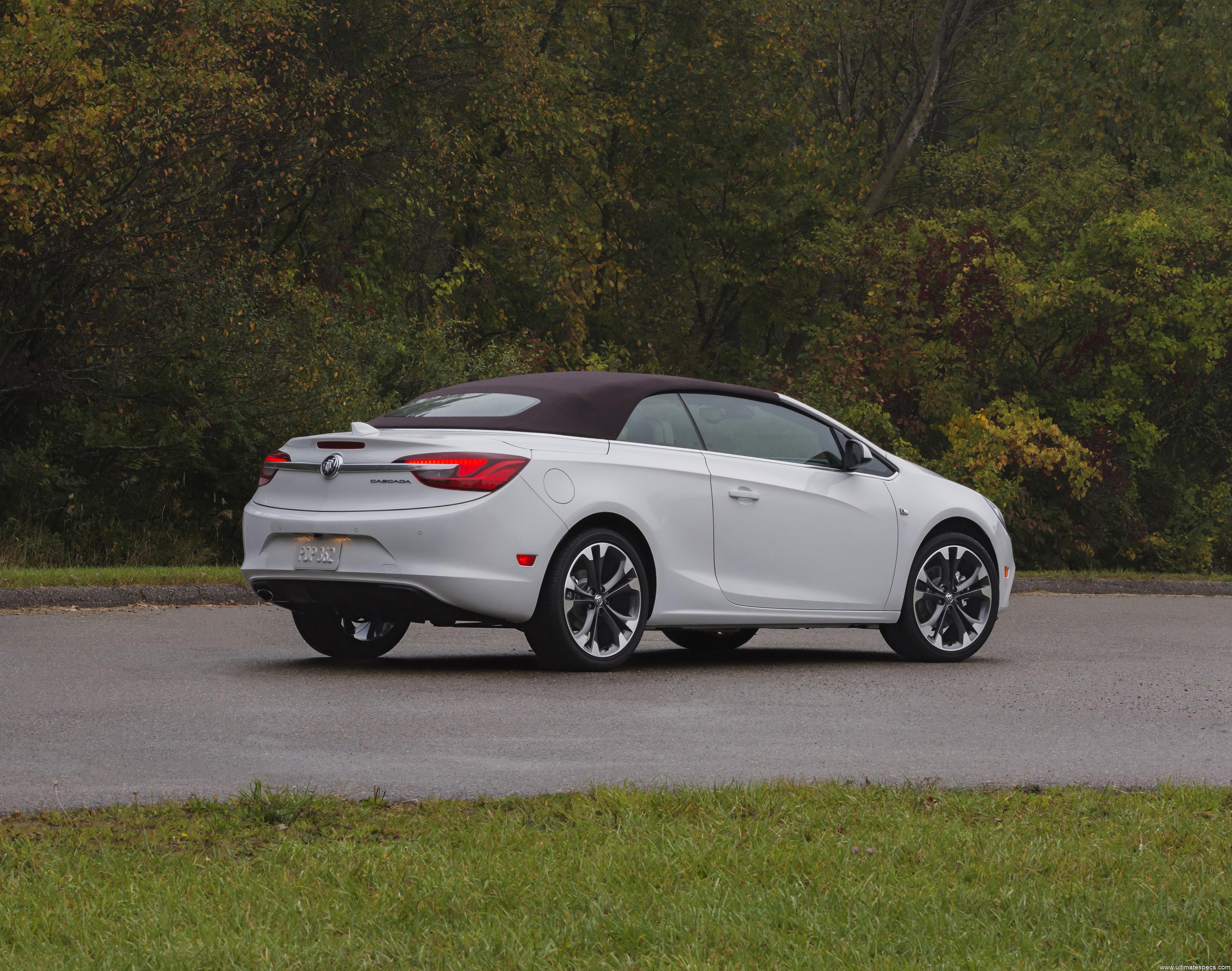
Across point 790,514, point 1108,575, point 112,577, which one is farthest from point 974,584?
point 1108,575

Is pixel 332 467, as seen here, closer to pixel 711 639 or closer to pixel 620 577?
pixel 620 577

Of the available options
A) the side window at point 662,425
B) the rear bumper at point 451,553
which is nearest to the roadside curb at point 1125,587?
the side window at point 662,425

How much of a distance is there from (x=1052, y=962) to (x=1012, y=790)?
6.84 feet

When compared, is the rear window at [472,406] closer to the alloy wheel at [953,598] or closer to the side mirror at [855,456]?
the side mirror at [855,456]

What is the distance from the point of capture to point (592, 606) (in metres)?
9.23

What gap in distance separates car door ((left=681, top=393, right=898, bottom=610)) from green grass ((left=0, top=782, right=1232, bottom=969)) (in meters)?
4.30

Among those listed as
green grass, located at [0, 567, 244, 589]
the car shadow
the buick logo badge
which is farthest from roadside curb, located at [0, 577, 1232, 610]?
the buick logo badge

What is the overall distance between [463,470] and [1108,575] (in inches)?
585

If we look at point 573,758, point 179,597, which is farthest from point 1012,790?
point 179,597

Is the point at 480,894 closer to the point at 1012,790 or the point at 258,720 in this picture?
the point at 1012,790

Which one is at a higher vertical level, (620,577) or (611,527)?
(611,527)

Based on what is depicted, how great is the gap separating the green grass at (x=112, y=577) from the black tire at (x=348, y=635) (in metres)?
4.86

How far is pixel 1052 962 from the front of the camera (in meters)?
3.73

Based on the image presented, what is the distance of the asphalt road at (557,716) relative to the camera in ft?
20.4
